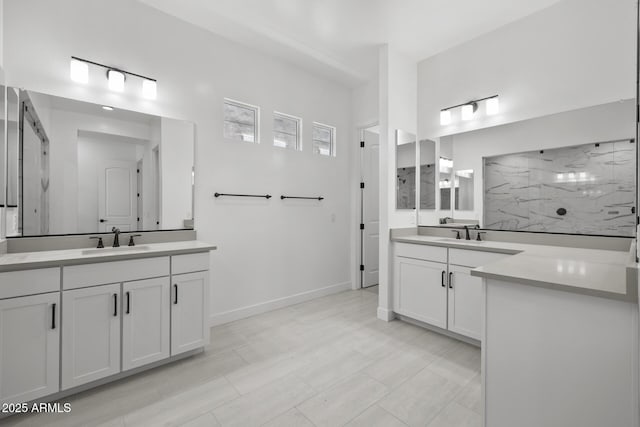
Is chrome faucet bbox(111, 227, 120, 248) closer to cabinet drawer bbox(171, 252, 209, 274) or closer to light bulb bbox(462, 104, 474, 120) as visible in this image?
cabinet drawer bbox(171, 252, 209, 274)

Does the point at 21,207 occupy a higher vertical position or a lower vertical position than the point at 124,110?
lower

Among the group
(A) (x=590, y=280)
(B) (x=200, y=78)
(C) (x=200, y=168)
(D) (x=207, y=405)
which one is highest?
(B) (x=200, y=78)

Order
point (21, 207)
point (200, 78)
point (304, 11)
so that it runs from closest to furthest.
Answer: point (21, 207) → point (304, 11) → point (200, 78)

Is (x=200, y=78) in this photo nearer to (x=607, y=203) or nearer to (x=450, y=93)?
(x=450, y=93)

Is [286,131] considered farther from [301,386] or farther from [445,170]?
[301,386]

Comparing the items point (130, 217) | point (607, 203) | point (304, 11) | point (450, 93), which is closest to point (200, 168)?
point (130, 217)

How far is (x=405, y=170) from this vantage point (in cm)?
340

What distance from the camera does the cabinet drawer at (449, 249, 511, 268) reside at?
7.81 feet

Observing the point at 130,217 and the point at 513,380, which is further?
the point at 130,217

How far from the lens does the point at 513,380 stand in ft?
4.20

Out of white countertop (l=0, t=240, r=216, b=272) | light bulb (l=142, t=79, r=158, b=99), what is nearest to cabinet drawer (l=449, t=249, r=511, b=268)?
white countertop (l=0, t=240, r=216, b=272)

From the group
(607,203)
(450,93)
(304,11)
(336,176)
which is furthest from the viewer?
(336,176)

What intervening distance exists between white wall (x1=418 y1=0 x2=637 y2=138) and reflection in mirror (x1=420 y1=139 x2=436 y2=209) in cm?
16

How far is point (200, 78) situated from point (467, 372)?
3.52 meters
